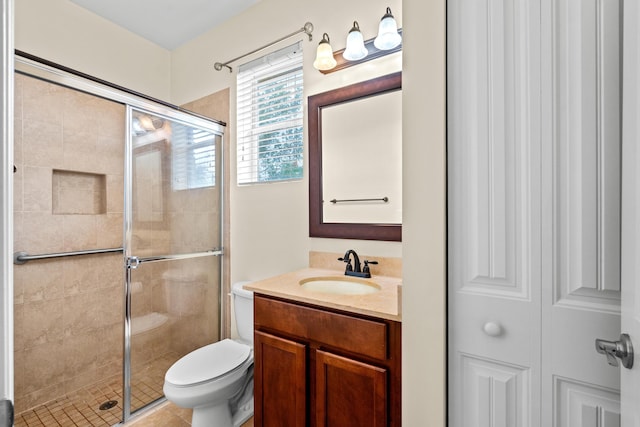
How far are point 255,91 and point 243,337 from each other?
169 cm

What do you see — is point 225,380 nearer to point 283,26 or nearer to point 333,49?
point 333,49

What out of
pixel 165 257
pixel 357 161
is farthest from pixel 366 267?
pixel 165 257

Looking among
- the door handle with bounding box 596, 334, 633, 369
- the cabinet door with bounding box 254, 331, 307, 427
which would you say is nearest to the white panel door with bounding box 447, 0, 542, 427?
the door handle with bounding box 596, 334, 633, 369

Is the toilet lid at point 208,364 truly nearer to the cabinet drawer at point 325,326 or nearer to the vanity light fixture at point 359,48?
the cabinet drawer at point 325,326

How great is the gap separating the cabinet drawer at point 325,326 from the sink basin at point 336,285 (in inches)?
9.5

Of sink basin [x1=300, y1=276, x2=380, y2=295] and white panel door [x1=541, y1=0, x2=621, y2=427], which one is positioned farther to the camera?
sink basin [x1=300, y1=276, x2=380, y2=295]

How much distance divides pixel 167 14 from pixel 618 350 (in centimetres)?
287

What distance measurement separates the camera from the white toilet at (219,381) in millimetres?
1398

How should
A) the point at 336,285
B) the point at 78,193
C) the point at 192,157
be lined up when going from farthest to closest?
the point at 192,157, the point at 78,193, the point at 336,285

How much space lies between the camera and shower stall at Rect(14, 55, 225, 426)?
69.4 inches

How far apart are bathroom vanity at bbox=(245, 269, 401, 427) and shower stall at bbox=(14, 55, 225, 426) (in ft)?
3.29

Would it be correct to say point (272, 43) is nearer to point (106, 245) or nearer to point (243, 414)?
point (106, 245)

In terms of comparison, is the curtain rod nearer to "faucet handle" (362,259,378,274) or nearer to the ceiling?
the ceiling

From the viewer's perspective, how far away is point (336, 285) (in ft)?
5.08
